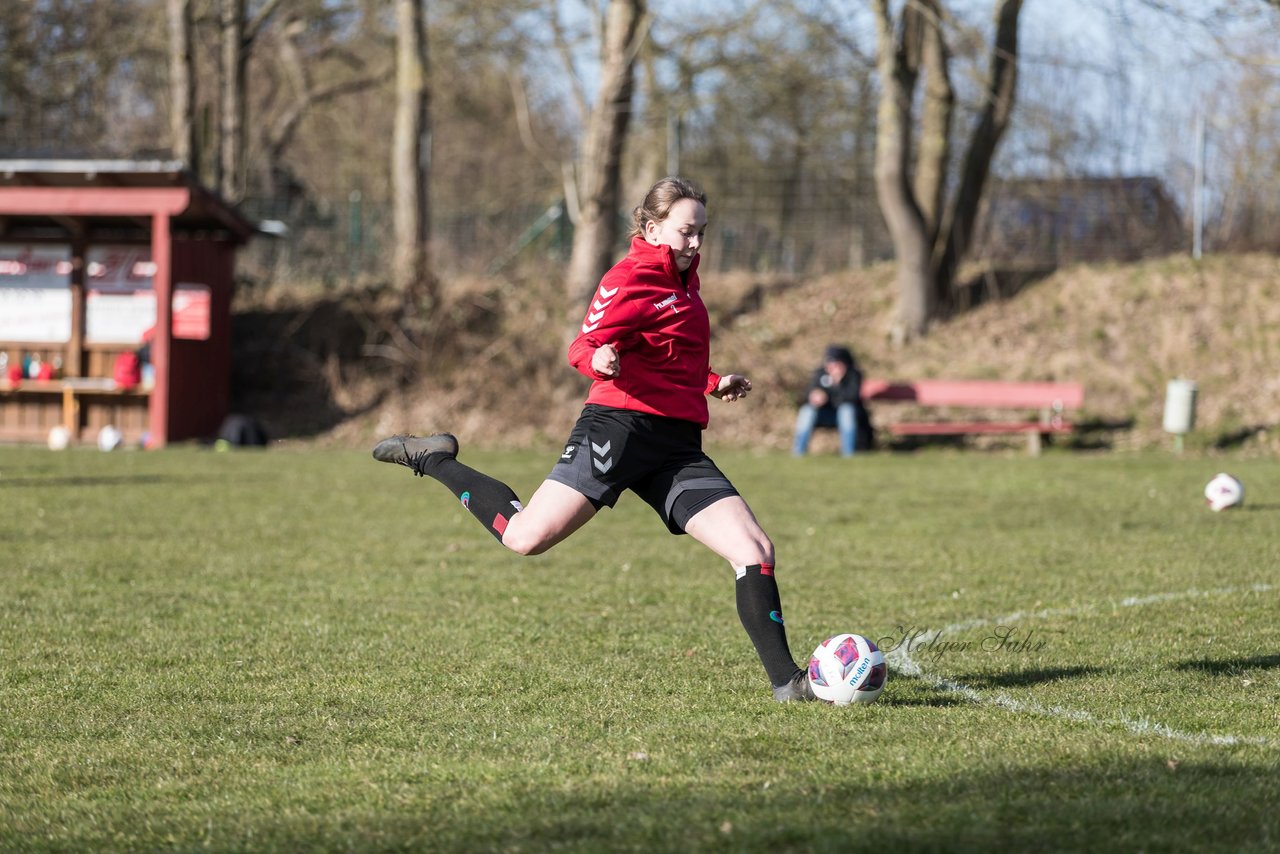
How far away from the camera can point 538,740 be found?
484 cm

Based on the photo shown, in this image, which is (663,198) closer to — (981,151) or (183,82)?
(981,151)

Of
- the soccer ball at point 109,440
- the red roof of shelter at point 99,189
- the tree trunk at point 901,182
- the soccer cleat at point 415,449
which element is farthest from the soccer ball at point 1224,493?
the soccer ball at point 109,440

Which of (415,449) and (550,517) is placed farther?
(415,449)

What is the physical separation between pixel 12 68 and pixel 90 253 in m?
10.3

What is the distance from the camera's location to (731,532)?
17.4 feet

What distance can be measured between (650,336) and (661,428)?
352mm

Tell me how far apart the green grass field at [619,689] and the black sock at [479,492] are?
26.7 inches

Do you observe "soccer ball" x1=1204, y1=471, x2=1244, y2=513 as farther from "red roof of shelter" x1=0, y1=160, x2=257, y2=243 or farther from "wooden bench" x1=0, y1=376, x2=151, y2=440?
"wooden bench" x1=0, y1=376, x2=151, y2=440

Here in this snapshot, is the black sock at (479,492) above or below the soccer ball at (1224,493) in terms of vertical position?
above

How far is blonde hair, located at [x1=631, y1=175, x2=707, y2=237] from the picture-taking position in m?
5.35

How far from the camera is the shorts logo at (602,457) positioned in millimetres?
5328

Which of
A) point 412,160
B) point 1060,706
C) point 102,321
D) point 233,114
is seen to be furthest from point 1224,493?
point 233,114

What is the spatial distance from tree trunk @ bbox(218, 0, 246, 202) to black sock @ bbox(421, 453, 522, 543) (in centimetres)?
2195

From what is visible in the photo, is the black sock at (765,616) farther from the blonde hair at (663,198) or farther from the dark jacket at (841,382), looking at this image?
the dark jacket at (841,382)
